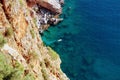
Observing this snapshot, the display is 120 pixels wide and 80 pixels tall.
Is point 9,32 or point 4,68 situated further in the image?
point 9,32

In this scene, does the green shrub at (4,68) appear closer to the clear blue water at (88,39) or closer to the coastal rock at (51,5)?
the clear blue water at (88,39)

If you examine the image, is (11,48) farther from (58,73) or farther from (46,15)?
(46,15)

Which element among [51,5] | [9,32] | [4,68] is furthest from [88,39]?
[4,68]

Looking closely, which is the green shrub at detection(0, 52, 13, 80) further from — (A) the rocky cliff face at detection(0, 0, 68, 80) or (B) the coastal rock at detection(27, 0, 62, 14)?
(B) the coastal rock at detection(27, 0, 62, 14)

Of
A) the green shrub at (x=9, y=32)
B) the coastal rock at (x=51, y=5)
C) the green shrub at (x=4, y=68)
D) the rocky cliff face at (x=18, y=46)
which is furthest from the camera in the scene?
the coastal rock at (x=51, y=5)

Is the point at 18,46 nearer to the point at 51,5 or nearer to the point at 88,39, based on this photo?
the point at 88,39

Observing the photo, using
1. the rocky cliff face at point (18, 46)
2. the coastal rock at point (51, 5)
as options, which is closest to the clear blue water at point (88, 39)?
the coastal rock at point (51, 5)

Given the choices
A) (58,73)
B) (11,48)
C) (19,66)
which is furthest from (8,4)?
(58,73)

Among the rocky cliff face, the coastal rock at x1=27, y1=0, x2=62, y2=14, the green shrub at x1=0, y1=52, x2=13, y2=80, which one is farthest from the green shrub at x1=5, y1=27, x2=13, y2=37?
the coastal rock at x1=27, y1=0, x2=62, y2=14
